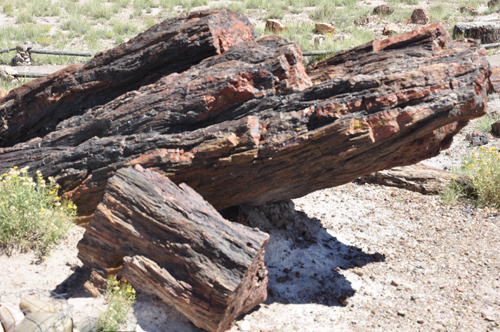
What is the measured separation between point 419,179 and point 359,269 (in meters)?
2.55

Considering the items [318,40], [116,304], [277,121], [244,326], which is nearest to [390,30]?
[318,40]

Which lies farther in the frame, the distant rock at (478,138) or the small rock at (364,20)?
the small rock at (364,20)

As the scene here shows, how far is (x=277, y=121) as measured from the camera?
178 inches

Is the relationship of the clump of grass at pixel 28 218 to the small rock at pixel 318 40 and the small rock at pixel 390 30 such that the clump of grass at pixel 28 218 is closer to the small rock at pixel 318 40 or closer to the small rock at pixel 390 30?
the small rock at pixel 318 40

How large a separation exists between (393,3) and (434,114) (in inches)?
776

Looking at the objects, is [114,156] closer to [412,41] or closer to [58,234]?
[58,234]

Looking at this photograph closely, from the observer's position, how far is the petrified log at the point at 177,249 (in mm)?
3689

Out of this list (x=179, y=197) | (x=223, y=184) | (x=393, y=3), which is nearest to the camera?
(x=179, y=197)

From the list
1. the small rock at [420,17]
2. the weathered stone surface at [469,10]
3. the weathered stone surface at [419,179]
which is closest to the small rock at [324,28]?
the small rock at [420,17]

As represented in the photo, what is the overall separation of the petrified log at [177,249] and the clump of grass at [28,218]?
0.71 metres

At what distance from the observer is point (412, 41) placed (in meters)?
4.86

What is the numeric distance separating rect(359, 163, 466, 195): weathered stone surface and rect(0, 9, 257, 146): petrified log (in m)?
3.25

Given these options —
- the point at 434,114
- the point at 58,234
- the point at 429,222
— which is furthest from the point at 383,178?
the point at 58,234

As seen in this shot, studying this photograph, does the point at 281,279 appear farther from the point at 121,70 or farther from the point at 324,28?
the point at 324,28
